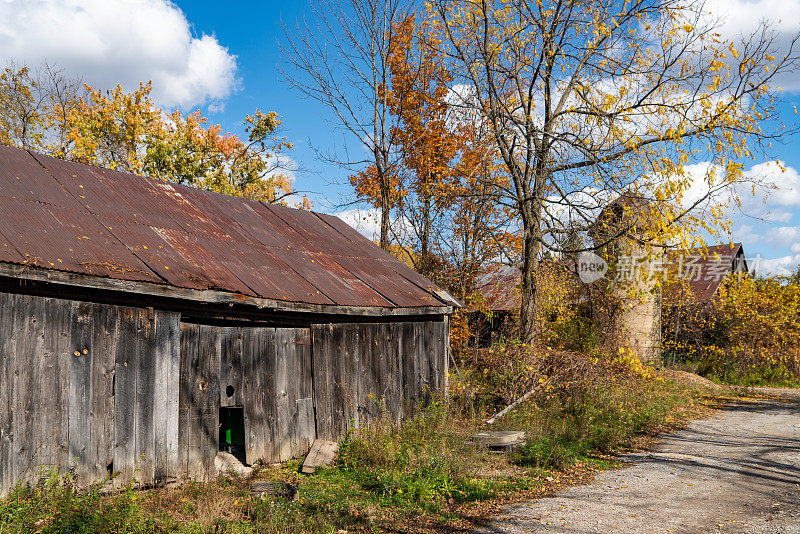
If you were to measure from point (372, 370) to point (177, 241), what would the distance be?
3746 mm

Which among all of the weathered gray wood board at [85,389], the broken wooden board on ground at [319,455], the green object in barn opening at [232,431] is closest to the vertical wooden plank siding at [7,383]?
the weathered gray wood board at [85,389]

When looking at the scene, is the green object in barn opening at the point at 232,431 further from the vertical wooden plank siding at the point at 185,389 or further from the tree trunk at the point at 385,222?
the tree trunk at the point at 385,222

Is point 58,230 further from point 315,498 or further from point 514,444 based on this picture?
point 514,444

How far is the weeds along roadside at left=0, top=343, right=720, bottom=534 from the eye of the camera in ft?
18.5

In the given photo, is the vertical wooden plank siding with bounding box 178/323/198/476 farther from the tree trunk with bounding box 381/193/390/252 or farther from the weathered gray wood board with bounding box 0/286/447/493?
the tree trunk with bounding box 381/193/390/252

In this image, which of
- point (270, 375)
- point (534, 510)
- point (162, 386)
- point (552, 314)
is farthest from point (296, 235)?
point (552, 314)

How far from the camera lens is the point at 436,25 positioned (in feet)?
48.0

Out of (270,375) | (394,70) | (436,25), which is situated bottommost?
(270,375)

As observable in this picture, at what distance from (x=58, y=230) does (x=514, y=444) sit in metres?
7.11

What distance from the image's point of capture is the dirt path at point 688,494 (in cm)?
615

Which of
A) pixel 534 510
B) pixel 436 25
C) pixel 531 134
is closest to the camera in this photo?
pixel 534 510

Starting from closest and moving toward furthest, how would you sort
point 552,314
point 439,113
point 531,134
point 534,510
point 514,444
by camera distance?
1. point 534,510
2. point 514,444
3. point 531,134
4. point 552,314
5. point 439,113

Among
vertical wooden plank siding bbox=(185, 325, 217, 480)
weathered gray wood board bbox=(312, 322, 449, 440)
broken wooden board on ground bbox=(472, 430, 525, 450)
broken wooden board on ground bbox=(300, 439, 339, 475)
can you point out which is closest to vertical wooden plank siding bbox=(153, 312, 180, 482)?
vertical wooden plank siding bbox=(185, 325, 217, 480)

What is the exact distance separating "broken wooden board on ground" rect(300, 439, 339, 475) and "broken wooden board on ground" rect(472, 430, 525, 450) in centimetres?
235
